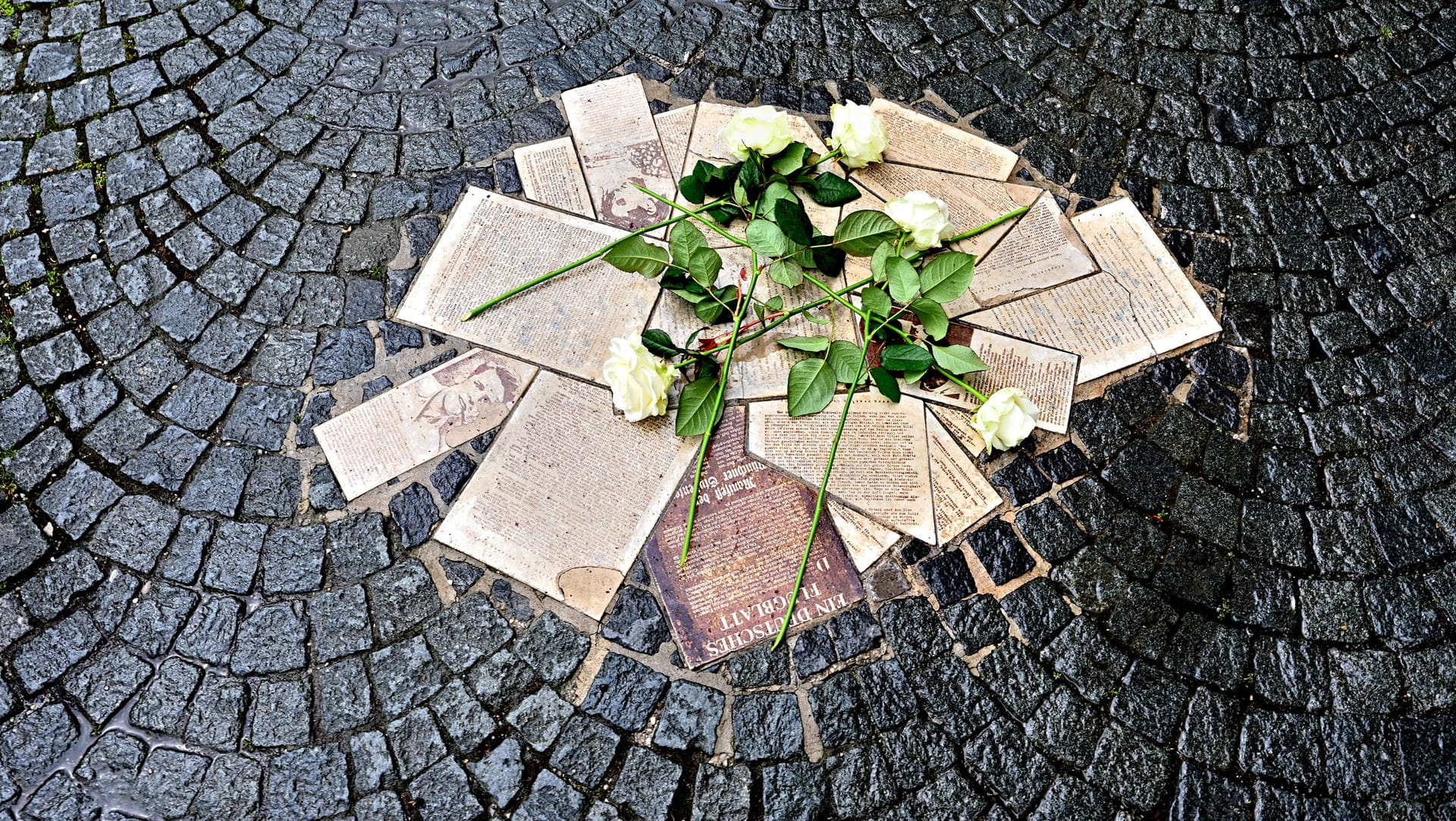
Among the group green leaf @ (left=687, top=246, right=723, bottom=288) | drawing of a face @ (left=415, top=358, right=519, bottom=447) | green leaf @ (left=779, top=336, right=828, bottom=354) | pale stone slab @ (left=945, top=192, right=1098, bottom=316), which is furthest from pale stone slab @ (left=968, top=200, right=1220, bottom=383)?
drawing of a face @ (left=415, top=358, right=519, bottom=447)

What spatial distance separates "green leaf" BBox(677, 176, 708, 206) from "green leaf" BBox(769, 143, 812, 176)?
29 cm

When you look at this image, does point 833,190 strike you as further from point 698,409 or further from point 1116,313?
point 1116,313

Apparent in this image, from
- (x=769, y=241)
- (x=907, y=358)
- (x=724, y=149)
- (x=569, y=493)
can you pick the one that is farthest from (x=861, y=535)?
(x=724, y=149)

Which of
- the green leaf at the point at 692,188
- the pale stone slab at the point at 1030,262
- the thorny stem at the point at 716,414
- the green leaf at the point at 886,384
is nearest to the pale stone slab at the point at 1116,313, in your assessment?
the pale stone slab at the point at 1030,262

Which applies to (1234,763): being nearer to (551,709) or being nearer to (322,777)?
(551,709)

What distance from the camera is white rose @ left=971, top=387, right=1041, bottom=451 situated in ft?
10.4

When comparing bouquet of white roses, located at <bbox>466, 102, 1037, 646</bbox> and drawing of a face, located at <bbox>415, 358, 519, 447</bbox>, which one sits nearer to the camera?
bouquet of white roses, located at <bbox>466, 102, 1037, 646</bbox>

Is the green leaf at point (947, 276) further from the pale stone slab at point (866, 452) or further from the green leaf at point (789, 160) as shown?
the green leaf at point (789, 160)

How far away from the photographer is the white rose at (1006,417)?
3178 millimetres

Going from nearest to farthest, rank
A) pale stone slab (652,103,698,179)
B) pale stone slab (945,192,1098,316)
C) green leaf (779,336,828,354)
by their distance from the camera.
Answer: green leaf (779,336,828,354), pale stone slab (945,192,1098,316), pale stone slab (652,103,698,179)

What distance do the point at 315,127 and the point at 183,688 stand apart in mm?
2157

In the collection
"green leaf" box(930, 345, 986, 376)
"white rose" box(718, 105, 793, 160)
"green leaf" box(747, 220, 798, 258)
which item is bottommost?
"green leaf" box(930, 345, 986, 376)

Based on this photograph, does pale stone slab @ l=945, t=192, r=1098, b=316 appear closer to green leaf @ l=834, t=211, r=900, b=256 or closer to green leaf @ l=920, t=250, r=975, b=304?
green leaf @ l=920, t=250, r=975, b=304

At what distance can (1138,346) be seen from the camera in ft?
11.5
